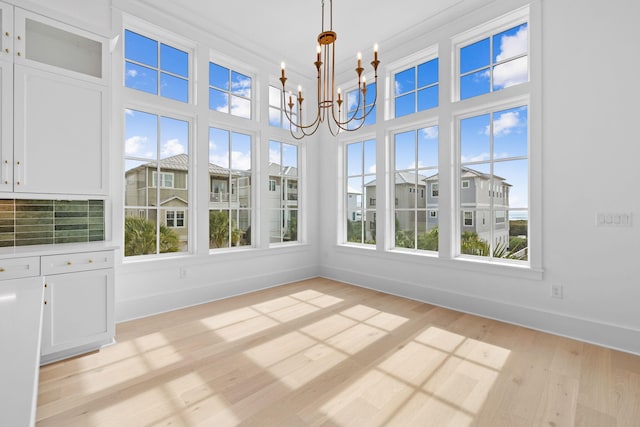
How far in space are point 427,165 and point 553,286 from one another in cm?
182

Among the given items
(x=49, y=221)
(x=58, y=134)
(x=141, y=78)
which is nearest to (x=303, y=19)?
(x=141, y=78)

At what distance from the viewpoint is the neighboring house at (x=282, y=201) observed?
14.9ft

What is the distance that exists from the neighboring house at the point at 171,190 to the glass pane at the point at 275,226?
2.00 feet

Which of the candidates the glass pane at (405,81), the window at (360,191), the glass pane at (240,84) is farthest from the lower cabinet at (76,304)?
the glass pane at (405,81)

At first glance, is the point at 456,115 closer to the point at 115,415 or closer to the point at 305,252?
the point at 305,252

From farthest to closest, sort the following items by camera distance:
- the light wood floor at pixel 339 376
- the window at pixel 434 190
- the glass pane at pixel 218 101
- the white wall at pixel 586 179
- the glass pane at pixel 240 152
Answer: the glass pane at pixel 240 152, the glass pane at pixel 218 101, the window at pixel 434 190, the white wall at pixel 586 179, the light wood floor at pixel 339 376

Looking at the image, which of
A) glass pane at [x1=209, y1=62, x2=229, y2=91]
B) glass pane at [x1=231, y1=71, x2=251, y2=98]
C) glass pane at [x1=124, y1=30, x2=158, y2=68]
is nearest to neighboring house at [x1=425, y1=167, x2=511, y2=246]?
glass pane at [x1=231, y1=71, x2=251, y2=98]

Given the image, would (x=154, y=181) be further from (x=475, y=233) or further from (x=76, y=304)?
(x=475, y=233)

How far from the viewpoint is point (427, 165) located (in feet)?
12.6

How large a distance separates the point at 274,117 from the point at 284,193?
114 cm

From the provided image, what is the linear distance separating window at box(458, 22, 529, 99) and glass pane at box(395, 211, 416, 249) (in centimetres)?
155

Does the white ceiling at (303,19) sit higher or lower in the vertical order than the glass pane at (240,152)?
higher

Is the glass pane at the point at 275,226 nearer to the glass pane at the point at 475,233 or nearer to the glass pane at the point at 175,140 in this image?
the glass pane at the point at 175,140

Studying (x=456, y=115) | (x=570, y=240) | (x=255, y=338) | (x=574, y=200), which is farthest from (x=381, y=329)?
(x=456, y=115)
